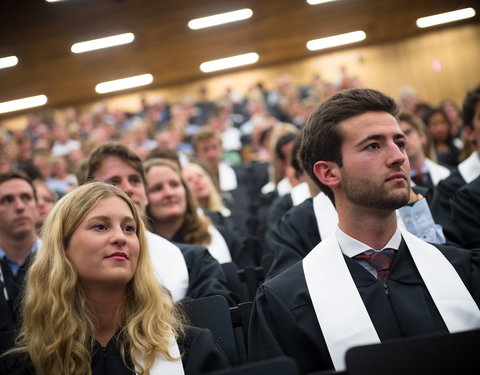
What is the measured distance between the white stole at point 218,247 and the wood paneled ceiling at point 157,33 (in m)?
6.94

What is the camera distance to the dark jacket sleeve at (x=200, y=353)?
2.32m

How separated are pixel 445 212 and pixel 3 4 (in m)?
8.63

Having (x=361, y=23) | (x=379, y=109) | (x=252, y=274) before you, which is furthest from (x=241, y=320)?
(x=361, y=23)

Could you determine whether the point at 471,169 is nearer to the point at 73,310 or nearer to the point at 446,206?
the point at 446,206

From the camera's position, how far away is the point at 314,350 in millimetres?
2244

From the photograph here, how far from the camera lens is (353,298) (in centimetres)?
226

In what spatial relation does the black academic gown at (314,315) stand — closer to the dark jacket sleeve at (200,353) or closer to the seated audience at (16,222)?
the dark jacket sleeve at (200,353)

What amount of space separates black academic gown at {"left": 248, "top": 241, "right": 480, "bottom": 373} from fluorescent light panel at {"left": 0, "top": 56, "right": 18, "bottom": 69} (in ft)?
37.4

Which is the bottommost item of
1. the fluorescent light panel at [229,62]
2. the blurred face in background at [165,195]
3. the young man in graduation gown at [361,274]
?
the young man in graduation gown at [361,274]

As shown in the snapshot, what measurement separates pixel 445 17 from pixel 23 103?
12.6 m

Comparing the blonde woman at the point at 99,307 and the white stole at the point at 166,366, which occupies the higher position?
the blonde woman at the point at 99,307

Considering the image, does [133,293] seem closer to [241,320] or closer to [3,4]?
[241,320]

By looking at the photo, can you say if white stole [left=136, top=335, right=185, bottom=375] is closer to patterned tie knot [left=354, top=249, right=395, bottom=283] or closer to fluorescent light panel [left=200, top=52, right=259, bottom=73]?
patterned tie knot [left=354, top=249, right=395, bottom=283]

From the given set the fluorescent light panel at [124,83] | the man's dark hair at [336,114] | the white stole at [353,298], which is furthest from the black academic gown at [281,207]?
the fluorescent light panel at [124,83]
